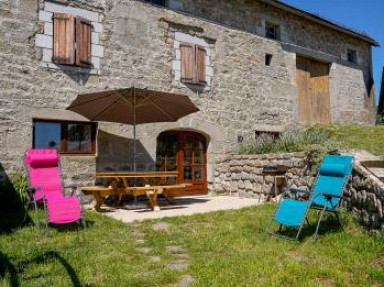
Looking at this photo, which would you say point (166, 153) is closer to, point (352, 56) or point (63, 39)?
point (63, 39)

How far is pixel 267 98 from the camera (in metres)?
10.9

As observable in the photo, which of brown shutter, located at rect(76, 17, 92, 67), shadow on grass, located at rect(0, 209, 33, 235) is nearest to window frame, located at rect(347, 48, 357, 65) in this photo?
brown shutter, located at rect(76, 17, 92, 67)

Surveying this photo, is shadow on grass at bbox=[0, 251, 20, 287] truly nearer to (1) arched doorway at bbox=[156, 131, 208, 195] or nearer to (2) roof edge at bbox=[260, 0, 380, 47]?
(1) arched doorway at bbox=[156, 131, 208, 195]

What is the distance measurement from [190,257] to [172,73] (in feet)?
19.8

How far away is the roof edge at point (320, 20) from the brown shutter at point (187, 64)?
10.5 ft

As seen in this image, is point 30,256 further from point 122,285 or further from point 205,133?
point 205,133

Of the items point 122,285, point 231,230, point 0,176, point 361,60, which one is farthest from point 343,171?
point 361,60

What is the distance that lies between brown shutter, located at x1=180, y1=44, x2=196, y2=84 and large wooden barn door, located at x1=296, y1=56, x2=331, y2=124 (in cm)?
425

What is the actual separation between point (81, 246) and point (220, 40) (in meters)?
7.31

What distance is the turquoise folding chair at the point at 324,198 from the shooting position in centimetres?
418

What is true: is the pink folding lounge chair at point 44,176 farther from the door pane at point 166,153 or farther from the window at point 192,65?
the window at point 192,65

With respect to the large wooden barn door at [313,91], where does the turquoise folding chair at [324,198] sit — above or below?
below

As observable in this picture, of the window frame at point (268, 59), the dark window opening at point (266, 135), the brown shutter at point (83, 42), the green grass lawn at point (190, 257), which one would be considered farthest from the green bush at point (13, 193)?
the window frame at point (268, 59)

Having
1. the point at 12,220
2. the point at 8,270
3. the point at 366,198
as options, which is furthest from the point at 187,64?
the point at 8,270
